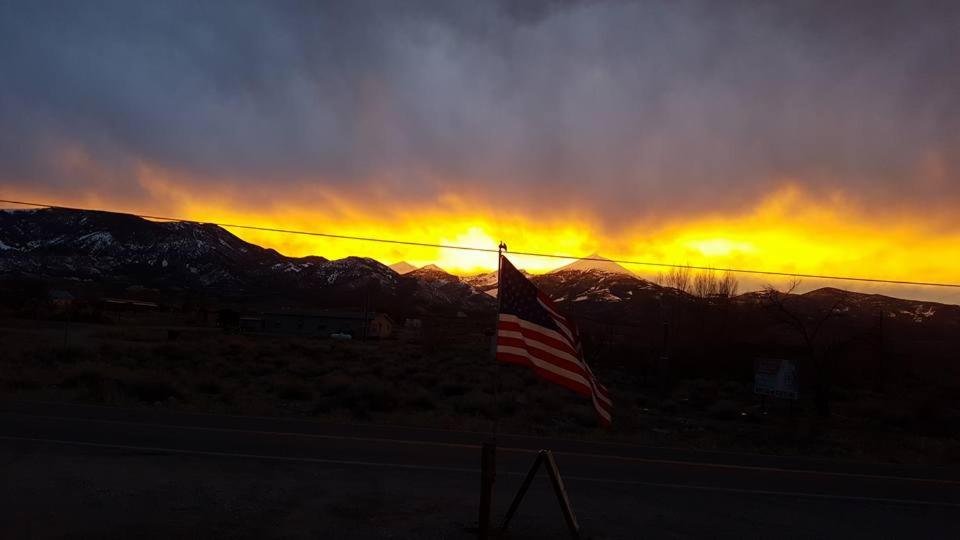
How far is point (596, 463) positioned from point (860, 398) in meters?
32.1

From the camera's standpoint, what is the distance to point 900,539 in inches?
336

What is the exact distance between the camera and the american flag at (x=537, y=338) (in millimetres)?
7504

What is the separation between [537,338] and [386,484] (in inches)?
135

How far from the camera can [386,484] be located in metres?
9.65

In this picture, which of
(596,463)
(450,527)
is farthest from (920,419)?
(450,527)

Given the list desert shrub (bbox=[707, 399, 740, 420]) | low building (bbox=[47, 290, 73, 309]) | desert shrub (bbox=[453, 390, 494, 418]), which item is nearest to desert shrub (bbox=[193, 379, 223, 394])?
desert shrub (bbox=[453, 390, 494, 418])

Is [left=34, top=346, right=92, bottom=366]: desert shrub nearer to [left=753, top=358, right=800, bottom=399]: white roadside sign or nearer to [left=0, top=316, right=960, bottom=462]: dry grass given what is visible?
[left=0, top=316, right=960, bottom=462]: dry grass

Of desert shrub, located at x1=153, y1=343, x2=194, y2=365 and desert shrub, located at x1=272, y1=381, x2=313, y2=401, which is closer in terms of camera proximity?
desert shrub, located at x1=272, y1=381, x2=313, y2=401

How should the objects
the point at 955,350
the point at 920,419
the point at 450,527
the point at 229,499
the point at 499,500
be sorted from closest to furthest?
the point at 450,527 → the point at 229,499 → the point at 499,500 → the point at 920,419 → the point at 955,350

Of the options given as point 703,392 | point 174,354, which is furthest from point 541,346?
point 174,354

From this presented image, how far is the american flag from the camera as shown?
7.50m

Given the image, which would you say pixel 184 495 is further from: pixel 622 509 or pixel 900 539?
pixel 900 539

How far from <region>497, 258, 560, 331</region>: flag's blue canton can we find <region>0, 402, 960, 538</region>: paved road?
2230 mm

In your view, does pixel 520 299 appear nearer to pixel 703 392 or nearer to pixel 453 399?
pixel 453 399
